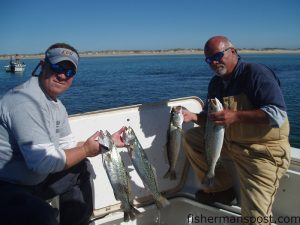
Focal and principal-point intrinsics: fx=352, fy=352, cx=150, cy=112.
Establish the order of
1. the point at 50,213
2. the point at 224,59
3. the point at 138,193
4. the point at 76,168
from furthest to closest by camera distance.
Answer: the point at 138,193
the point at 224,59
the point at 76,168
the point at 50,213

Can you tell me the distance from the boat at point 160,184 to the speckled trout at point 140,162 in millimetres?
538

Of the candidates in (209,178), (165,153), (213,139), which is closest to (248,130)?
(213,139)

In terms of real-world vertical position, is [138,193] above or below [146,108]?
below

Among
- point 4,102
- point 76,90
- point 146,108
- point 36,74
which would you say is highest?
point 36,74

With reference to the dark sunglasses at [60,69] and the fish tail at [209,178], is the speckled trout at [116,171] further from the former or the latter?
the fish tail at [209,178]

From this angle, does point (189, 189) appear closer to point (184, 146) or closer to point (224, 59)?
point (184, 146)

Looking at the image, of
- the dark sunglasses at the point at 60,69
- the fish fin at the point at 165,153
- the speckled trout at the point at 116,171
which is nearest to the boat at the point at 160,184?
the fish fin at the point at 165,153

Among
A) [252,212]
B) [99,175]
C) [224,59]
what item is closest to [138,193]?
[99,175]

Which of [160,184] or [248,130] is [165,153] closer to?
[160,184]

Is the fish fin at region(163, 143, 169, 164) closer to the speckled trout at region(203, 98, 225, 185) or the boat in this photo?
the boat

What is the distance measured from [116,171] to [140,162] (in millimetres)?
401

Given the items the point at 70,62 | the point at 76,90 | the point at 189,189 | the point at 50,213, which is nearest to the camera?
the point at 50,213

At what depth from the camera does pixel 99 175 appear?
4492mm

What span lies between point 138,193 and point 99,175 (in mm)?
643
